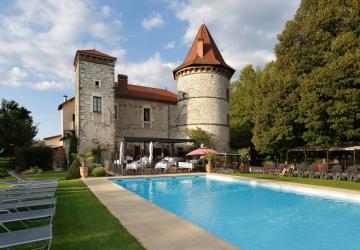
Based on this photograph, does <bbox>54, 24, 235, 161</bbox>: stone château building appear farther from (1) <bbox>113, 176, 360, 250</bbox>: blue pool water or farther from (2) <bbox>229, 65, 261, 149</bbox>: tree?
(1) <bbox>113, 176, 360, 250</bbox>: blue pool water

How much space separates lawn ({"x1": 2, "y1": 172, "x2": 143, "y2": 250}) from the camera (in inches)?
179

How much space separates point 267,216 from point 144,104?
23721mm

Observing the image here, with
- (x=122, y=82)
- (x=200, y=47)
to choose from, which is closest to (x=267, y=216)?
(x=200, y=47)

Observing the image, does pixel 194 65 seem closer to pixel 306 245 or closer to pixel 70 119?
pixel 70 119

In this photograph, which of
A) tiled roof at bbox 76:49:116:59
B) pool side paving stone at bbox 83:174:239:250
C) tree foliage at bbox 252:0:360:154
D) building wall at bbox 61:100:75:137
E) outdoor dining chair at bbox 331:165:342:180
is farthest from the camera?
building wall at bbox 61:100:75:137

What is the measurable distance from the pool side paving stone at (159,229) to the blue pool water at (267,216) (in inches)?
52.0

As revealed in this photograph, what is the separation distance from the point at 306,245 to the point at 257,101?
18.4 metres

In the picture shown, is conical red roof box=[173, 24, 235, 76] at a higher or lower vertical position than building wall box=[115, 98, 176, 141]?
higher

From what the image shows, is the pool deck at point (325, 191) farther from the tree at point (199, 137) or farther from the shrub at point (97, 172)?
the tree at point (199, 137)

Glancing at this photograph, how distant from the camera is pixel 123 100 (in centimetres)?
2969

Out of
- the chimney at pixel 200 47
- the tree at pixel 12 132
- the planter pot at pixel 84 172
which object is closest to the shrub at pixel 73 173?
the planter pot at pixel 84 172

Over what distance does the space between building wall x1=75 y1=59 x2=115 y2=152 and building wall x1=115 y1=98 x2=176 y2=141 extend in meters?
2.15

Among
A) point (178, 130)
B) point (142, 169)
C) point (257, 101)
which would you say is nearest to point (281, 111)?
point (257, 101)

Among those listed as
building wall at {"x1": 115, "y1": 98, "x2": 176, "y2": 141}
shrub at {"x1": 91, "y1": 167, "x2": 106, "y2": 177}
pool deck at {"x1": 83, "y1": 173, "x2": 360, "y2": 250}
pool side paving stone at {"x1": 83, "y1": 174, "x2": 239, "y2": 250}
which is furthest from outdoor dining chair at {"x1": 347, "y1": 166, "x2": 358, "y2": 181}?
building wall at {"x1": 115, "y1": 98, "x2": 176, "y2": 141}
